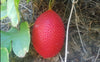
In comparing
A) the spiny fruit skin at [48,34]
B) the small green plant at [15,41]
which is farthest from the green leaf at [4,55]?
the spiny fruit skin at [48,34]

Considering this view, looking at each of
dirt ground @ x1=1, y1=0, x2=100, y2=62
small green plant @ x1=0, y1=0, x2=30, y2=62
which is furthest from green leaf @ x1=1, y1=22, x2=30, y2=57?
dirt ground @ x1=1, y1=0, x2=100, y2=62

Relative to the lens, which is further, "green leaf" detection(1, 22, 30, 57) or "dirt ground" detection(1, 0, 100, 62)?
"dirt ground" detection(1, 0, 100, 62)

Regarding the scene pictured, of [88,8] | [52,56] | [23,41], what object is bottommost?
[52,56]

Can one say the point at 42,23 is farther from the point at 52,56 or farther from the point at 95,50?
the point at 95,50

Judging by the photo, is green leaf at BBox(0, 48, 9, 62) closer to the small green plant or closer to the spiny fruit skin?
the small green plant

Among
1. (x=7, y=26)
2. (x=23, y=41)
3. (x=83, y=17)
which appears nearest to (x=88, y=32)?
(x=83, y=17)

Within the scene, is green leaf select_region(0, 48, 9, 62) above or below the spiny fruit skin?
below
